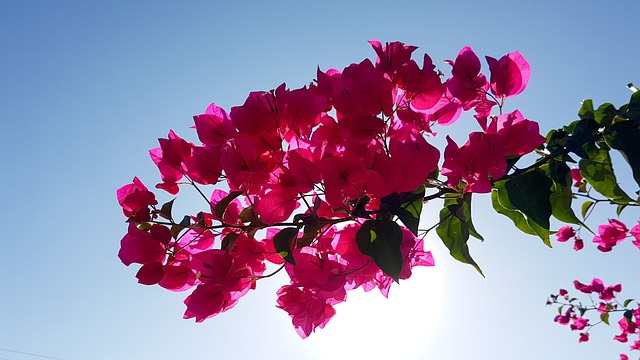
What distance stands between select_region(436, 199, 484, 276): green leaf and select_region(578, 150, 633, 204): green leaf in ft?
0.59

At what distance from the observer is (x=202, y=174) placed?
1.77ft

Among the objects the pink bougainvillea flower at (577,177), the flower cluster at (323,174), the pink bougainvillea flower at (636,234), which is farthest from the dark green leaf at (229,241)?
the pink bougainvillea flower at (636,234)

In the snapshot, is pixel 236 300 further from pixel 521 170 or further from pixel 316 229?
pixel 521 170

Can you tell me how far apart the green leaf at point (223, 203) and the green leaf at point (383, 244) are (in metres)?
0.14

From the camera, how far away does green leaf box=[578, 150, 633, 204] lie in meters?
0.63

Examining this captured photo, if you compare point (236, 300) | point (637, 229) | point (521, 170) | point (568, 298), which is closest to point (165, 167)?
point (236, 300)

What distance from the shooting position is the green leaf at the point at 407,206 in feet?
1.59

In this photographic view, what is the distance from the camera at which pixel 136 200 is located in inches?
22.0

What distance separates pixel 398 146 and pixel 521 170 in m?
0.16

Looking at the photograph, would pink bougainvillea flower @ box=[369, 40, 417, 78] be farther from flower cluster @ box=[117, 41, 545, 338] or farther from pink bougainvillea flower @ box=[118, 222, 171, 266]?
pink bougainvillea flower @ box=[118, 222, 171, 266]

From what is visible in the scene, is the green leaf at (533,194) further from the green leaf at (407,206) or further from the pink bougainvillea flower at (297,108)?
the pink bougainvillea flower at (297,108)

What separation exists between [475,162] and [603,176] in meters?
0.26

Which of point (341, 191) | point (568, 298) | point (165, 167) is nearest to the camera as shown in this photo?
point (341, 191)

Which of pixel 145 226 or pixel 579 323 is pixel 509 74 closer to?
pixel 145 226
